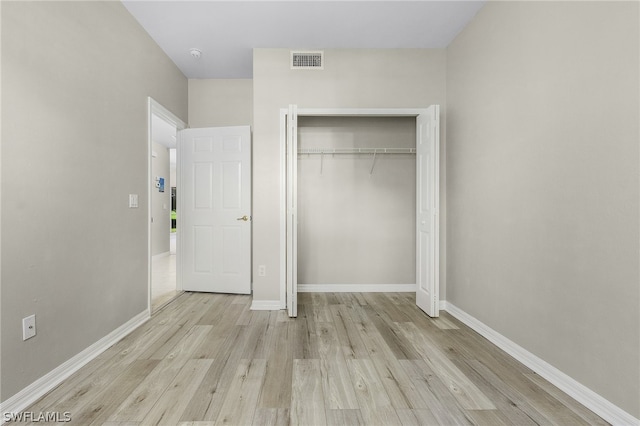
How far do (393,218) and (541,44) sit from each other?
7.37 ft

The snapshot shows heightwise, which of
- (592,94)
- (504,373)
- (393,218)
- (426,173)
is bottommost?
(504,373)

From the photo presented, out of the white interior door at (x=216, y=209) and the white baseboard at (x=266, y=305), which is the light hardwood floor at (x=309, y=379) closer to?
the white baseboard at (x=266, y=305)

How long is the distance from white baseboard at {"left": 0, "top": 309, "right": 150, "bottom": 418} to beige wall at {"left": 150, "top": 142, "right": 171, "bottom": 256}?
445 cm

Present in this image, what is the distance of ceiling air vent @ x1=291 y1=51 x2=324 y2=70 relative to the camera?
321cm

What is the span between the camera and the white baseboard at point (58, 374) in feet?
5.11

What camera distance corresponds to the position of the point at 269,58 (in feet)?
10.5

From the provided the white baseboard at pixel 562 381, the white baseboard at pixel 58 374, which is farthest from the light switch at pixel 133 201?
the white baseboard at pixel 562 381

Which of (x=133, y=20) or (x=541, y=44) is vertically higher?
(x=133, y=20)

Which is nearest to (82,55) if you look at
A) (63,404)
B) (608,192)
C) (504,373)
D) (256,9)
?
(256,9)

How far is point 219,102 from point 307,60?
4.60 ft

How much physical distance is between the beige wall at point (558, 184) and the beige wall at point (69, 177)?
313cm

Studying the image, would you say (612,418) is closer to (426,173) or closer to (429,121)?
(426,173)

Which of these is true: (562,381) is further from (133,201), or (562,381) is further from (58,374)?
(133,201)

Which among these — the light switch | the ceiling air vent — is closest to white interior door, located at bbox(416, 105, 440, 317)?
the ceiling air vent
